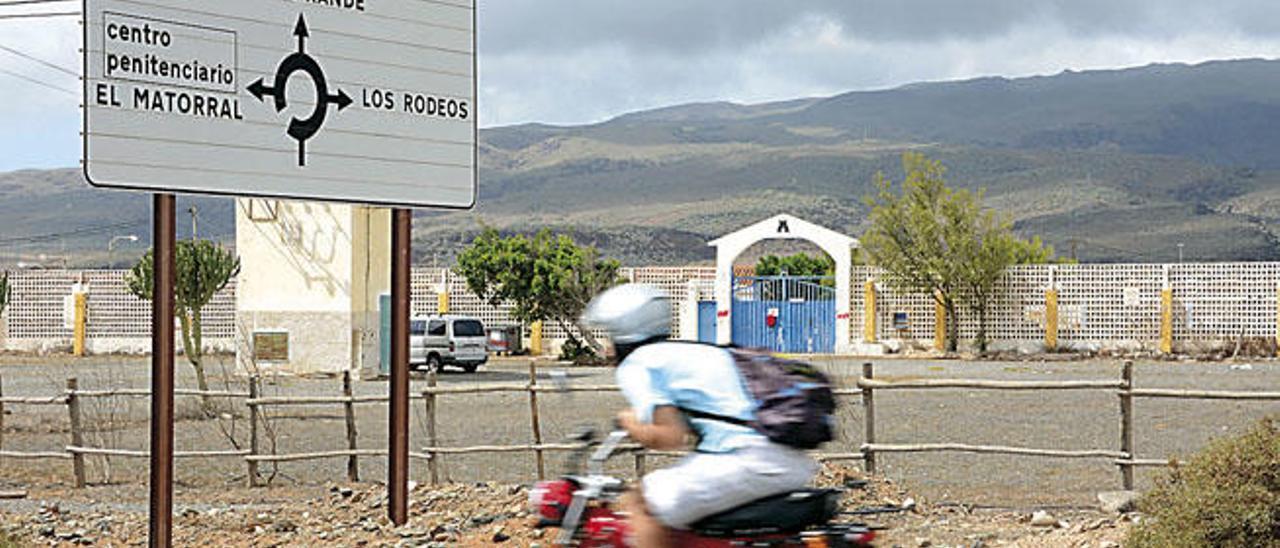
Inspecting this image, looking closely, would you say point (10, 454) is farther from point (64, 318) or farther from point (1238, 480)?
point (64, 318)

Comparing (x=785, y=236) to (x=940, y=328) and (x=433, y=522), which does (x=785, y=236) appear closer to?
(x=940, y=328)

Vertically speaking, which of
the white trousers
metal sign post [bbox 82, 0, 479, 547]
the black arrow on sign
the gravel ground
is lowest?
the gravel ground

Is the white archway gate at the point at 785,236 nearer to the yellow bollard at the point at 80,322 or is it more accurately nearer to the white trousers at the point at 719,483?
the yellow bollard at the point at 80,322

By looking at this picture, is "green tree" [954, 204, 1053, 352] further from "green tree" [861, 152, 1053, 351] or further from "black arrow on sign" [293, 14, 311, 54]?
"black arrow on sign" [293, 14, 311, 54]

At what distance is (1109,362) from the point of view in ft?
127

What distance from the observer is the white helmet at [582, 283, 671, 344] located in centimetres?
A: 595

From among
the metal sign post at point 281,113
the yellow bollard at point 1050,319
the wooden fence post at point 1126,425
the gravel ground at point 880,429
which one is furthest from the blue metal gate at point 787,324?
the metal sign post at point 281,113

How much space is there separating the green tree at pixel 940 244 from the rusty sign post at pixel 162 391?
1371 inches

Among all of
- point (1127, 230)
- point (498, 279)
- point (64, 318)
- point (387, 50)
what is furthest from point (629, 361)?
point (1127, 230)

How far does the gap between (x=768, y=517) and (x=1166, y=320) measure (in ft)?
129

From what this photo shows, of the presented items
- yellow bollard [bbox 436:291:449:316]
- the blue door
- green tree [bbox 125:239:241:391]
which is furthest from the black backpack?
yellow bollard [bbox 436:291:449:316]

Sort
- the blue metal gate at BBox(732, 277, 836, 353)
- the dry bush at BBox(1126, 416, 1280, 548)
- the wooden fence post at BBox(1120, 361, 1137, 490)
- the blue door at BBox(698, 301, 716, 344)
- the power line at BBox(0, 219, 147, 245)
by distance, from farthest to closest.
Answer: the power line at BBox(0, 219, 147, 245), the blue door at BBox(698, 301, 716, 344), the blue metal gate at BBox(732, 277, 836, 353), the wooden fence post at BBox(1120, 361, 1137, 490), the dry bush at BBox(1126, 416, 1280, 548)

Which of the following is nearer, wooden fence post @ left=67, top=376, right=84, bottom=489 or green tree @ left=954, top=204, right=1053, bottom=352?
wooden fence post @ left=67, top=376, right=84, bottom=489

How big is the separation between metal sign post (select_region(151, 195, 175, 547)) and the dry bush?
16.8ft
